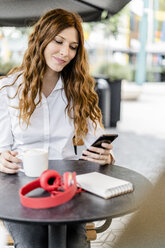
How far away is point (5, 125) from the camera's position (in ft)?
5.75

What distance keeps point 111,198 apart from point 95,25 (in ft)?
24.3

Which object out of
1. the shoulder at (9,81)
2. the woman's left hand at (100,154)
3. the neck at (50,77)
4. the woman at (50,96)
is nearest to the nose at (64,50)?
the woman at (50,96)

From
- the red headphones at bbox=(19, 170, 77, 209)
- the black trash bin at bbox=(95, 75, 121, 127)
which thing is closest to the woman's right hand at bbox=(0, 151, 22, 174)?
the red headphones at bbox=(19, 170, 77, 209)

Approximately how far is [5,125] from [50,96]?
30cm

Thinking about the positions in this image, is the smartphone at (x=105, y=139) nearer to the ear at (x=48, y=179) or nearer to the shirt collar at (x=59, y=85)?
the ear at (x=48, y=179)

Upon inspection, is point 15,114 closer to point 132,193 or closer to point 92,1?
point 132,193

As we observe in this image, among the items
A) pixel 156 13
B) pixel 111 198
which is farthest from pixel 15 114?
pixel 156 13

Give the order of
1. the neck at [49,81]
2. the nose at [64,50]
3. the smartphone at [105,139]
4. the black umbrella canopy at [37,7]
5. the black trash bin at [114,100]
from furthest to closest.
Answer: the black trash bin at [114,100] < the black umbrella canopy at [37,7] < the neck at [49,81] < the nose at [64,50] < the smartphone at [105,139]

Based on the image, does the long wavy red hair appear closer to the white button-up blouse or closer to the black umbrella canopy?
the white button-up blouse

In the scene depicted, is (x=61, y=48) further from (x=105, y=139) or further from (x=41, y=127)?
(x=105, y=139)

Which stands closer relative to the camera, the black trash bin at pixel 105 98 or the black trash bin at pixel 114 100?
the black trash bin at pixel 105 98

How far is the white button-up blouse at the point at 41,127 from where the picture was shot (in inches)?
68.6

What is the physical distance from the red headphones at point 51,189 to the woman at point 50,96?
46 cm

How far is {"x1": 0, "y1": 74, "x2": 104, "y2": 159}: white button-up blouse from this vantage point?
1.74 meters
